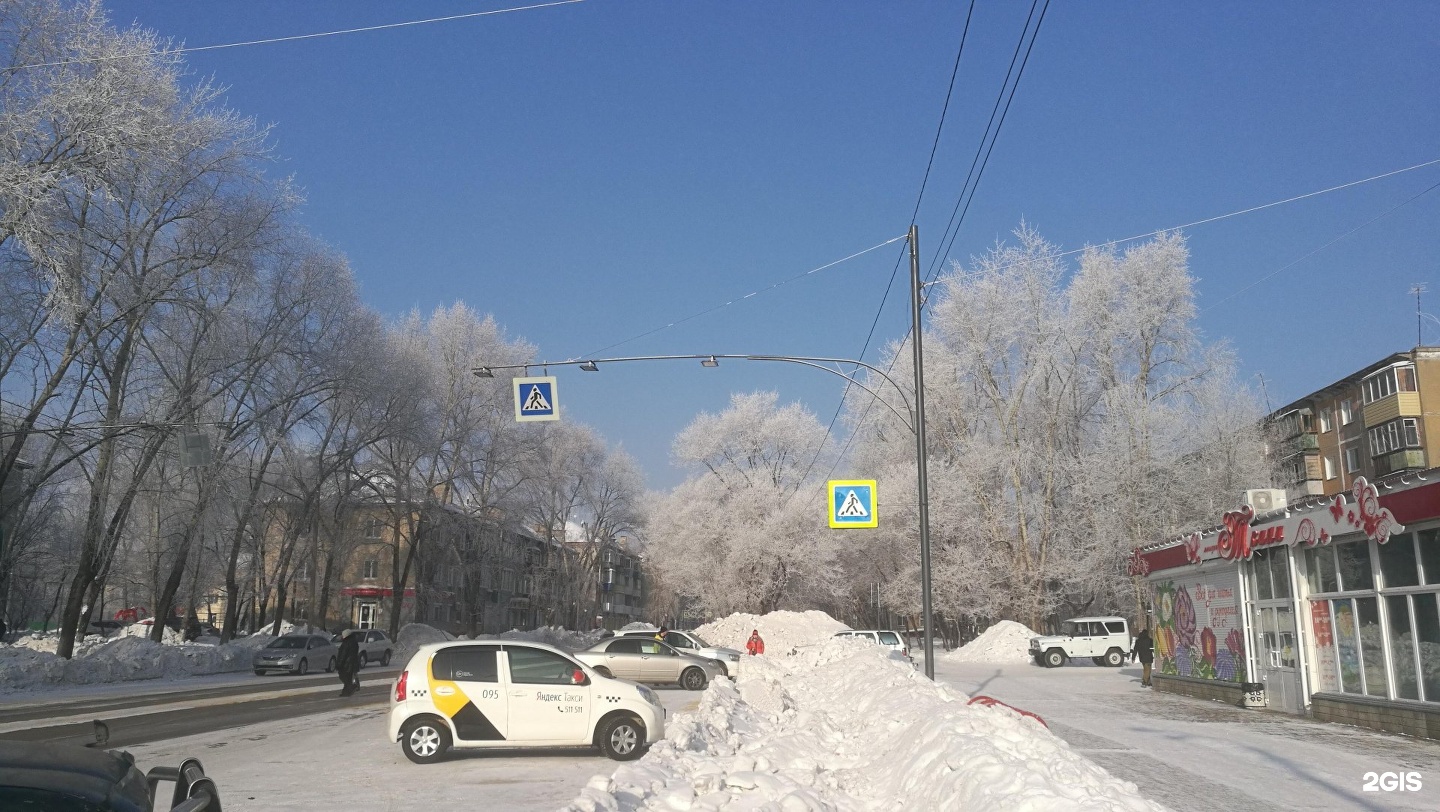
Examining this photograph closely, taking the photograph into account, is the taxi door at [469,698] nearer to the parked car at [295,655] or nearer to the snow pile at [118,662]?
the snow pile at [118,662]

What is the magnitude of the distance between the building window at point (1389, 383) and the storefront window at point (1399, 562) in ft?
136

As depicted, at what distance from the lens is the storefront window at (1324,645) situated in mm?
19719

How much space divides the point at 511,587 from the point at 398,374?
2434 inches

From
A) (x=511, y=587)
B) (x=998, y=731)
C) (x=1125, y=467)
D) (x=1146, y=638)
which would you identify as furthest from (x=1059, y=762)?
(x=511, y=587)

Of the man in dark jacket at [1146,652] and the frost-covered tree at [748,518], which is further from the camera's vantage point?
the frost-covered tree at [748,518]

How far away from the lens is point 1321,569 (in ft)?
65.6

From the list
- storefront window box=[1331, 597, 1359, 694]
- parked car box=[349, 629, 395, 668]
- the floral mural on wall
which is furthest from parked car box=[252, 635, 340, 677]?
storefront window box=[1331, 597, 1359, 694]

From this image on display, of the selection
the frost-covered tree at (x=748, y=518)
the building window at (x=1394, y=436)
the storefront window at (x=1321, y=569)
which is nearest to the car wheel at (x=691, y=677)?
the storefront window at (x=1321, y=569)

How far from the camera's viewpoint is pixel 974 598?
52625 mm

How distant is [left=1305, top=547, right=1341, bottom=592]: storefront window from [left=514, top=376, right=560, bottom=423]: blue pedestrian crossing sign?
51.4 feet

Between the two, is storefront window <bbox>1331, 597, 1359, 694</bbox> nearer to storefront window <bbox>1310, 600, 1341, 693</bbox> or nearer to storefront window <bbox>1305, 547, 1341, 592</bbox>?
storefront window <bbox>1310, 600, 1341, 693</bbox>

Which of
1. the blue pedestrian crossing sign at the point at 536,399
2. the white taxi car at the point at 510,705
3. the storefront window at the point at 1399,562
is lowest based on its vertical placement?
the white taxi car at the point at 510,705

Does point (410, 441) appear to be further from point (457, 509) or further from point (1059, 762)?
point (1059, 762)

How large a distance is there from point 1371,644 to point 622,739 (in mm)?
13779
